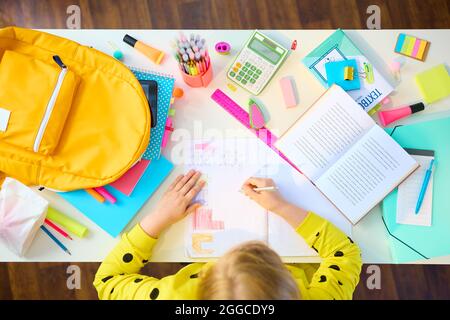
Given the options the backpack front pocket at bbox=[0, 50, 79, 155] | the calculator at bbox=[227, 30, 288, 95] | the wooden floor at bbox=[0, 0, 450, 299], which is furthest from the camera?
the wooden floor at bbox=[0, 0, 450, 299]

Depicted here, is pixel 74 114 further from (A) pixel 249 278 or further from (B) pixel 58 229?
(A) pixel 249 278

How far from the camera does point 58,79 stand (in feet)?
2.93

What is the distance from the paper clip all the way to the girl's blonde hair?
492 millimetres

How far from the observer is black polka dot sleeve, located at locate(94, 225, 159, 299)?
35.5 inches

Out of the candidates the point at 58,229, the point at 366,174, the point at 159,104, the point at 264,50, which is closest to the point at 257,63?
the point at 264,50

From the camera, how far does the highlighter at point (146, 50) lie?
1.00 meters

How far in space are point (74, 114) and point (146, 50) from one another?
238 mm

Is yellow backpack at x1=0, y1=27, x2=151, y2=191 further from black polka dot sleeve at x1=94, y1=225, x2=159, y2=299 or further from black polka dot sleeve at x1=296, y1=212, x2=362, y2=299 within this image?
black polka dot sleeve at x1=296, y1=212, x2=362, y2=299

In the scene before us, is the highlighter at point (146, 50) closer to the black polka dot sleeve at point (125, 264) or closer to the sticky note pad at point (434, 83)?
the black polka dot sleeve at point (125, 264)

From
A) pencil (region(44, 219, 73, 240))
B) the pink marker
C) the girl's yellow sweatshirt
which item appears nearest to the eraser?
the girl's yellow sweatshirt

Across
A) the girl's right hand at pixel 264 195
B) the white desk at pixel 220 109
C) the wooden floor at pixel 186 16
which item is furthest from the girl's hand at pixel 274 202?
the wooden floor at pixel 186 16

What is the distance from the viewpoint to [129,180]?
0.95m
